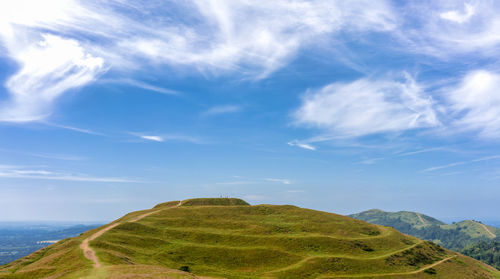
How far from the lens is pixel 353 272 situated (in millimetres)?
85938

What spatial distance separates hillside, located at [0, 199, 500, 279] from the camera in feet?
238

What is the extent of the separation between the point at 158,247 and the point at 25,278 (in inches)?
1348

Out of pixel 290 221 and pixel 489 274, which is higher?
pixel 290 221

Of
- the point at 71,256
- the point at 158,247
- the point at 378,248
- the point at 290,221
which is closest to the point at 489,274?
the point at 378,248

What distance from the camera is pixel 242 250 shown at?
91375mm

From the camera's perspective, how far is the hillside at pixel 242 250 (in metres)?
72.5

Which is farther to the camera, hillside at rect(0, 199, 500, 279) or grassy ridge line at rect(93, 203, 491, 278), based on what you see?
A: grassy ridge line at rect(93, 203, 491, 278)

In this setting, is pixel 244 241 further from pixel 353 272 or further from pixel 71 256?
pixel 71 256

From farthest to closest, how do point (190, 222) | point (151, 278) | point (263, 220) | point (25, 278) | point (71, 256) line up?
point (263, 220)
point (190, 222)
point (71, 256)
point (25, 278)
point (151, 278)

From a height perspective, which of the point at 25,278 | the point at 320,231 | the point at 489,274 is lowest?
the point at 489,274

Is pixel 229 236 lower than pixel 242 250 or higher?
higher

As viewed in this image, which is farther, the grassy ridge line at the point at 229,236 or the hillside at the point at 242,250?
the grassy ridge line at the point at 229,236

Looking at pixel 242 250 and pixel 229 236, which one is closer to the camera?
pixel 242 250

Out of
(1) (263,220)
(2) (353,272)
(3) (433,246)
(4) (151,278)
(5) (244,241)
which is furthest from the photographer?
(3) (433,246)
